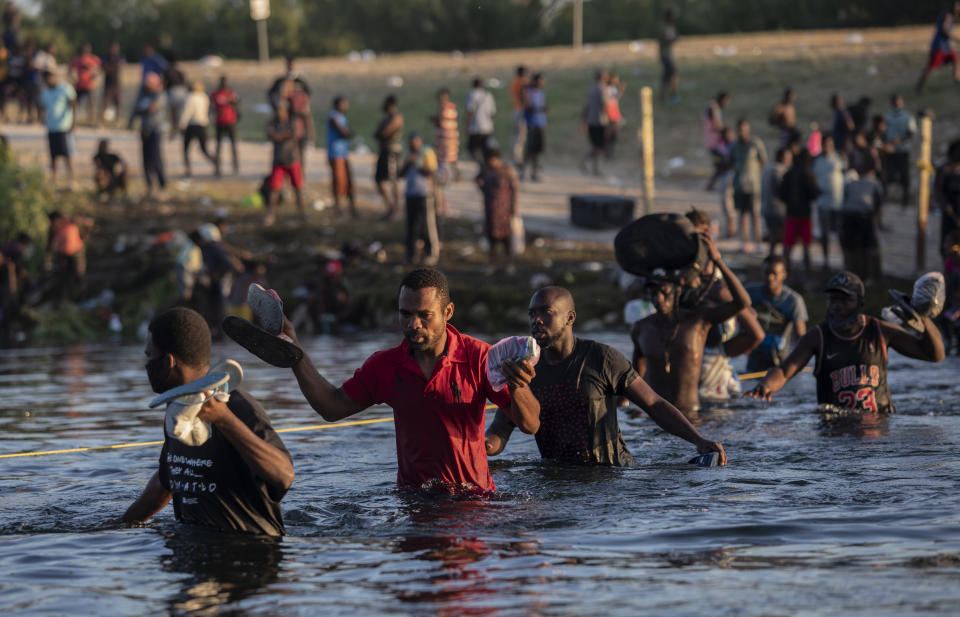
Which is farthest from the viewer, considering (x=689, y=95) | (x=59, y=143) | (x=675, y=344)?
(x=689, y=95)

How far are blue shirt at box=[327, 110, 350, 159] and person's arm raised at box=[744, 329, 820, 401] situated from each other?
13.0 metres

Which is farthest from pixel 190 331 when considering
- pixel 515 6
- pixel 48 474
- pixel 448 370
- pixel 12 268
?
pixel 515 6

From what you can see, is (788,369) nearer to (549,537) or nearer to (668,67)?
(549,537)

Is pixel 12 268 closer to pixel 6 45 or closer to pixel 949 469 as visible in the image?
pixel 6 45

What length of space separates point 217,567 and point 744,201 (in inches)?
610

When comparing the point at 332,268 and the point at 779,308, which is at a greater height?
the point at 332,268

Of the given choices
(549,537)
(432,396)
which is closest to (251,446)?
(432,396)

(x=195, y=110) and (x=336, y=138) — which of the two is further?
(x=195, y=110)

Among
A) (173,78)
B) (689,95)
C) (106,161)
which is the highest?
(173,78)

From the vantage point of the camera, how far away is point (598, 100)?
27141 millimetres

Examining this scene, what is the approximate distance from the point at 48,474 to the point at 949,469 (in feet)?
20.0

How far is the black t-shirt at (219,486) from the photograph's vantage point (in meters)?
6.34

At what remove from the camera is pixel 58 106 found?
81.9ft

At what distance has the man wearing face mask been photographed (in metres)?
5.97
